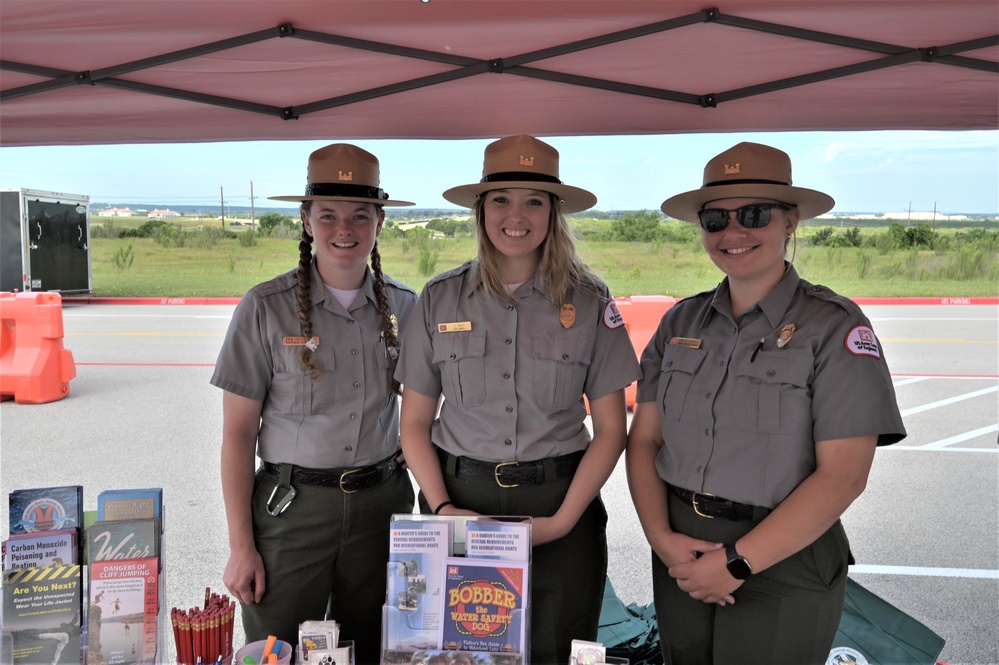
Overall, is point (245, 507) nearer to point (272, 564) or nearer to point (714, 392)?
point (272, 564)

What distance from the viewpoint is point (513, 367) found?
6.73 ft

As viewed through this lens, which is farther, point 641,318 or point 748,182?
point 641,318

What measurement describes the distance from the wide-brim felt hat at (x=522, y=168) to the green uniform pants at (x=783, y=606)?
0.96 metres

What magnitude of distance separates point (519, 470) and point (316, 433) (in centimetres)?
60

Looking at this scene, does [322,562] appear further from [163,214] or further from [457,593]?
[163,214]

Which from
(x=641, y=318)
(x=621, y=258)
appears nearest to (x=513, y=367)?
(x=641, y=318)

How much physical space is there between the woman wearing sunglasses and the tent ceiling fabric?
0.55m

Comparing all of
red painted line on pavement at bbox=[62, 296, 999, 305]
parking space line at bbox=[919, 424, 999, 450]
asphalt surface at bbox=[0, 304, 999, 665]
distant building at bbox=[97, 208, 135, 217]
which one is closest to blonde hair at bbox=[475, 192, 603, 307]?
asphalt surface at bbox=[0, 304, 999, 665]

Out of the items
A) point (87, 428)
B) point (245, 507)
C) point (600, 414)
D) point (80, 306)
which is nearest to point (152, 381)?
point (87, 428)

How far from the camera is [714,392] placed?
191cm

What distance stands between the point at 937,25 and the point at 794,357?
111 cm

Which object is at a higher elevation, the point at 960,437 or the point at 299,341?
the point at 299,341

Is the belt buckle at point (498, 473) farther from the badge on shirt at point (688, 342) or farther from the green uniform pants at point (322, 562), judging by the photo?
the badge on shirt at point (688, 342)

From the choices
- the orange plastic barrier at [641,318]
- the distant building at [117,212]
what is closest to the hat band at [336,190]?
the orange plastic barrier at [641,318]
